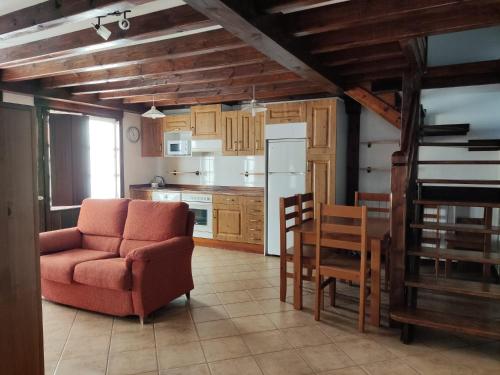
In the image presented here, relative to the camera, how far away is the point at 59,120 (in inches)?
200

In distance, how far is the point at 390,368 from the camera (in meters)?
2.39

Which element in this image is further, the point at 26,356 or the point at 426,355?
the point at 426,355

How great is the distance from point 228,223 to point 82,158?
240 cm

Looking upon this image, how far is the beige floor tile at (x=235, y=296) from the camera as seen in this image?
3562mm

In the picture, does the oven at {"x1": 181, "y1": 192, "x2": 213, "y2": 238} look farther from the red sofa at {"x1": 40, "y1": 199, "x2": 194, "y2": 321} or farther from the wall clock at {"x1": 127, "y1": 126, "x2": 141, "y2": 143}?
the red sofa at {"x1": 40, "y1": 199, "x2": 194, "y2": 321}

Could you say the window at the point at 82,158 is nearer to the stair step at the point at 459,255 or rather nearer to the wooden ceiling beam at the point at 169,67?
the wooden ceiling beam at the point at 169,67

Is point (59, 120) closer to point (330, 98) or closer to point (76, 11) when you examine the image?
point (76, 11)

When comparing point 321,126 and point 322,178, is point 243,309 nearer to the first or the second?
point 322,178

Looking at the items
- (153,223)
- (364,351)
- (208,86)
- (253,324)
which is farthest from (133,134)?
(364,351)

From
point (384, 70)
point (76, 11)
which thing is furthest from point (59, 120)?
point (384, 70)

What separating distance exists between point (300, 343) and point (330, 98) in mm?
3231

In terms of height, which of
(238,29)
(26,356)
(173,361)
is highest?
(238,29)

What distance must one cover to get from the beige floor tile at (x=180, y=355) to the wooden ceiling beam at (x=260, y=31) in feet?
7.32

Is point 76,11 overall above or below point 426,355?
above
